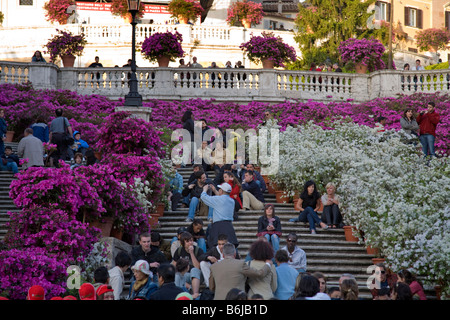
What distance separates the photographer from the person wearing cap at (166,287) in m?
10.7

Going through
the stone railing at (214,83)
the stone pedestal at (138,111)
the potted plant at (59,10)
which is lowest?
the stone pedestal at (138,111)

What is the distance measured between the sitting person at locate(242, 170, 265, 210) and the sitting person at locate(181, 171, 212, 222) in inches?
34.2

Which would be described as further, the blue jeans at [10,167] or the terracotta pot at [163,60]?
the terracotta pot at [163,60]

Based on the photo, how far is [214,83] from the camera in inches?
1125

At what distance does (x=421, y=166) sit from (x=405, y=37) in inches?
1439

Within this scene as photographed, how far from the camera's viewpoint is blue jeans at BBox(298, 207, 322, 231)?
665 inches

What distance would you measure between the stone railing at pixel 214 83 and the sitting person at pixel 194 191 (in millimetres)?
10166

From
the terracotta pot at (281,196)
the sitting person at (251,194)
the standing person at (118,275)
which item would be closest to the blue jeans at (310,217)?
the sitting person at (251,194)

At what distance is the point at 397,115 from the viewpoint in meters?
26.4

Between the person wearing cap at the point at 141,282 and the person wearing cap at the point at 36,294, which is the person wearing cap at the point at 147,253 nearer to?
the person wearing cap at the point at 141,282

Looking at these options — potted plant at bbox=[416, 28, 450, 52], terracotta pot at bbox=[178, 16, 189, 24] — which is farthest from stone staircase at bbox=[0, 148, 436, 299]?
potted plant at bbox=[416, 28, 450, 52]

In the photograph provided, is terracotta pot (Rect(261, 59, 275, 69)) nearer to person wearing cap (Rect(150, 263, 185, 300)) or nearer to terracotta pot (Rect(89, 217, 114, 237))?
terracotta pot (Rect(89, 217, 114, 237))

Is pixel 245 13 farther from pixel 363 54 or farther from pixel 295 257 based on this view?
pixel 295 257

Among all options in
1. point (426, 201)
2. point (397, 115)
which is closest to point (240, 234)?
point (426, 201)
